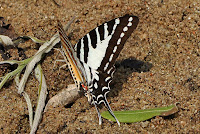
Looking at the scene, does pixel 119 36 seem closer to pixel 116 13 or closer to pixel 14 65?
pixel 116 13

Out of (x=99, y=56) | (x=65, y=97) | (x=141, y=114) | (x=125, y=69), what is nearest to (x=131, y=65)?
(x=125, y=69)

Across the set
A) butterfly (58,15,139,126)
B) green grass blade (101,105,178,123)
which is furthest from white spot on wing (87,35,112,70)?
green grass blade (101,105,178,123)

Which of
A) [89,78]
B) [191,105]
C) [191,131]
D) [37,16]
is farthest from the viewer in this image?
[37,16]

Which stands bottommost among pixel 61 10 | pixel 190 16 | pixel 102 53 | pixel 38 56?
pixel 190 16

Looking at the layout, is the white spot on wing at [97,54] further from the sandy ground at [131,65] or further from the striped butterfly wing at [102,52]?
the sandy ground at [131,65]

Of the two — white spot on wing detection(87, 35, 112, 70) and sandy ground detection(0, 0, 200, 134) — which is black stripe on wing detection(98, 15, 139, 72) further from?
sandy ground detection(0, 0, 200, 134)

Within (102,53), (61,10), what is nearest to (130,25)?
(102,53)

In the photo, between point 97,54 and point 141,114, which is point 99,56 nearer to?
point 97,54
